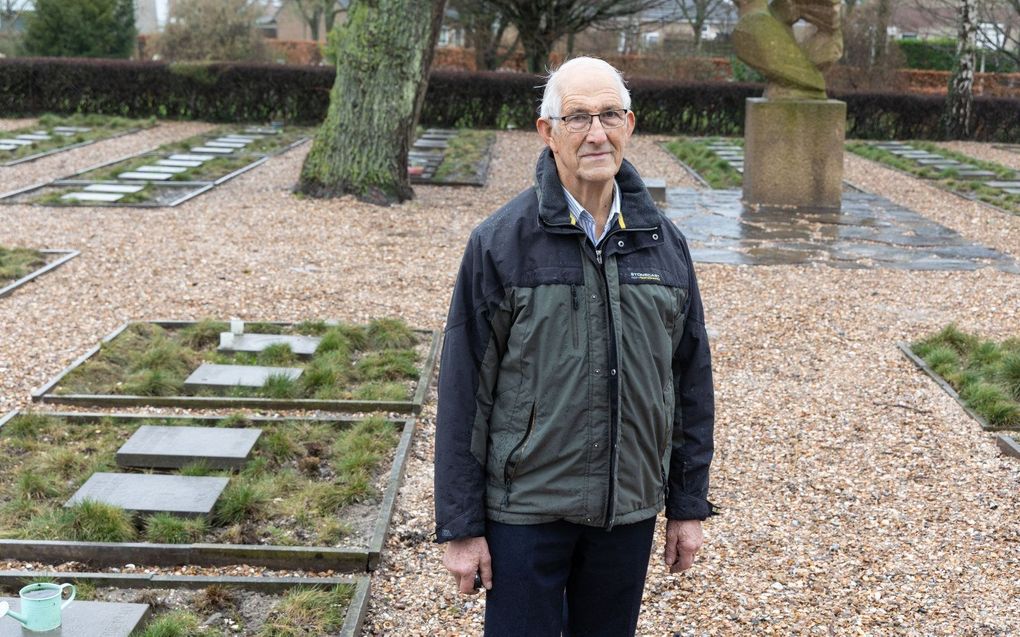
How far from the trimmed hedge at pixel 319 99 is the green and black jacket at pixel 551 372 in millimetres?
18921

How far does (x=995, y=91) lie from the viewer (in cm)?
2792

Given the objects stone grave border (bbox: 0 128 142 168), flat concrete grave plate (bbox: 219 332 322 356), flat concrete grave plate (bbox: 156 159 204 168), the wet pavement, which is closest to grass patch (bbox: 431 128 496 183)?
the wet pavement

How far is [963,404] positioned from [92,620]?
4.45m

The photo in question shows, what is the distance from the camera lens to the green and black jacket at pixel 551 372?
8.02 ft

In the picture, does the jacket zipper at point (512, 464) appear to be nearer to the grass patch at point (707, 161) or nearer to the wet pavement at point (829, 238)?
the wet pavement at point (829, 238)

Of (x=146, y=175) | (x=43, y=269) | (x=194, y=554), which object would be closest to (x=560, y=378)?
(x=194, y=554)

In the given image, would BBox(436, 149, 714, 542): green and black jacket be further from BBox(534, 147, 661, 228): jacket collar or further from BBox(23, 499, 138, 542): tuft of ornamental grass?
BBox(23, 499, 138, 542): tuft of ornamental grass

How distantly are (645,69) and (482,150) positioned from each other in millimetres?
11614

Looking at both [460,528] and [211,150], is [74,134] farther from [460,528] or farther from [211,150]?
[460,528]

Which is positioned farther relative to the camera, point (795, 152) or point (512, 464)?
point (795, 152)

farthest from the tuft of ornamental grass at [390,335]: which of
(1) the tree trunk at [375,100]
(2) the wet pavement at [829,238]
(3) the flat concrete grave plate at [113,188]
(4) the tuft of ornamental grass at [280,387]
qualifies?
(3) the flat concrete grave plate at [113,188]

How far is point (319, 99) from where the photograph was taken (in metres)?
21.5

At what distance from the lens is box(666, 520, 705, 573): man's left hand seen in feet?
8.91

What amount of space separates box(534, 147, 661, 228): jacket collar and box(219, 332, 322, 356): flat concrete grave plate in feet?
13.2
